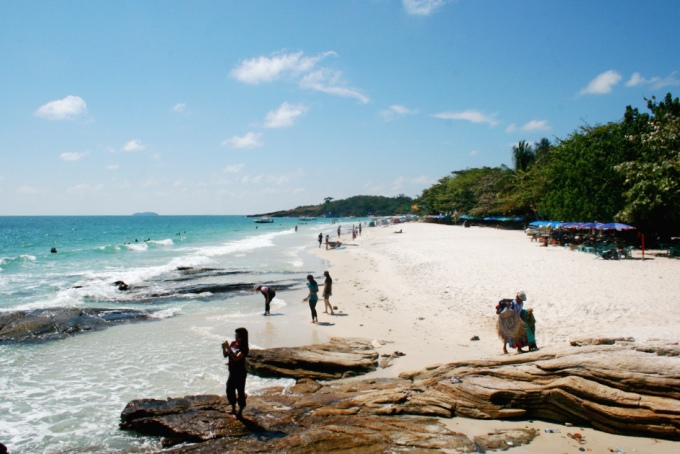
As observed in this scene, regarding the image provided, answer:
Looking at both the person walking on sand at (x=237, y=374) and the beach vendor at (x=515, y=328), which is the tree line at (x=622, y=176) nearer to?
the beach vendor at (x=515, y=328)

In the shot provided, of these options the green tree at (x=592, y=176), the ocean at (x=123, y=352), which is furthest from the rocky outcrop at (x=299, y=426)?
the green tree at (x=592, y=176)

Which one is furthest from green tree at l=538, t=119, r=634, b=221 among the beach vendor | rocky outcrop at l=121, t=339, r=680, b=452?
rocky outcrop at l=121, t=339, r=680, b=452

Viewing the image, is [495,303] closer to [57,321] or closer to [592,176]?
[57,321]

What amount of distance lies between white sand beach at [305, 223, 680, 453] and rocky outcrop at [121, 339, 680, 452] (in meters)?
0.29

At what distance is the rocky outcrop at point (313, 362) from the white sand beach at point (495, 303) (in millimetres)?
633

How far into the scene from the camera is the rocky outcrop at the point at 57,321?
43.3 ft

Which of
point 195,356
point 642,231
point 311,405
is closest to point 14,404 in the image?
point 195,356

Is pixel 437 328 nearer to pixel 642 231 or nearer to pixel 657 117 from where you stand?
pixel 657 117

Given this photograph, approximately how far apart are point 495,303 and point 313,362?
24.7ft

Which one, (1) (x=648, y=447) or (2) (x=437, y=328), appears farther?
(2) (x=437, y=328)

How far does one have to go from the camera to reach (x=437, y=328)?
12672 mm

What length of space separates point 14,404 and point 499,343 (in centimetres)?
1087

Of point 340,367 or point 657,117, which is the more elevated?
point 657,117

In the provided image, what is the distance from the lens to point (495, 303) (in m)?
14.1
